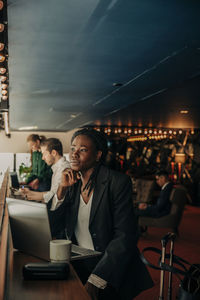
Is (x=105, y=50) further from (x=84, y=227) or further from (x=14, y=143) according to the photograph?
(x=14, y=143)

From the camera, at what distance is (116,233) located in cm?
190

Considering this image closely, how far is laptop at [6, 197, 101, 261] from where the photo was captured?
168cm

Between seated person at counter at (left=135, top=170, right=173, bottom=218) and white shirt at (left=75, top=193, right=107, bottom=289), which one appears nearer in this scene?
white shirt at (left=75, top=193, right=107, bottom=289)

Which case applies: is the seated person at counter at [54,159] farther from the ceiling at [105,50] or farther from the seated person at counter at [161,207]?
the seated person at counter at [161,207]

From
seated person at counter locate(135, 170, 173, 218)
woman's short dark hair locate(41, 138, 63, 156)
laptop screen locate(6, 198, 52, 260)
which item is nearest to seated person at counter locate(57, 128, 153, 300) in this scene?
laptop screen locate(6, 198, 52, 260)

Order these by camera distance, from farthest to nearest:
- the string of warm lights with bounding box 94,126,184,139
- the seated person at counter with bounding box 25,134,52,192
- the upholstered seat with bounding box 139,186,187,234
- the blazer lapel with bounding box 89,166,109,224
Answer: the string of warm lights with bounding box 94,126,184,139, the upholstered seat with bounding box 139,186,187,234, the seated person at counter with bounding box 25,134,52,192, the blazer lapel with bounding box 89,166,109,224

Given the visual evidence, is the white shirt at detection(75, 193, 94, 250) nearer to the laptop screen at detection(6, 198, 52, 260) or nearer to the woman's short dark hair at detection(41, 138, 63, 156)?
the laptop screen at detection(6, 198, 52, 260)

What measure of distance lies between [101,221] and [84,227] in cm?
14

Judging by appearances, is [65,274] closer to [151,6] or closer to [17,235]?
[17,235]

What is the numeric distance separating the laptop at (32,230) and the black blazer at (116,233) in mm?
112

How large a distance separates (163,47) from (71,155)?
170 centimetres

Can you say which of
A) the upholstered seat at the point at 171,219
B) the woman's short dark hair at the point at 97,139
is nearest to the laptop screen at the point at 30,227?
the woman's short dark hair at the point at 97,139

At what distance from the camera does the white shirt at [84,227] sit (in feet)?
6.60

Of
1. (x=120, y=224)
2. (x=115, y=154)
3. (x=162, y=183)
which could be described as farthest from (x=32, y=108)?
(x=115, y=154)
